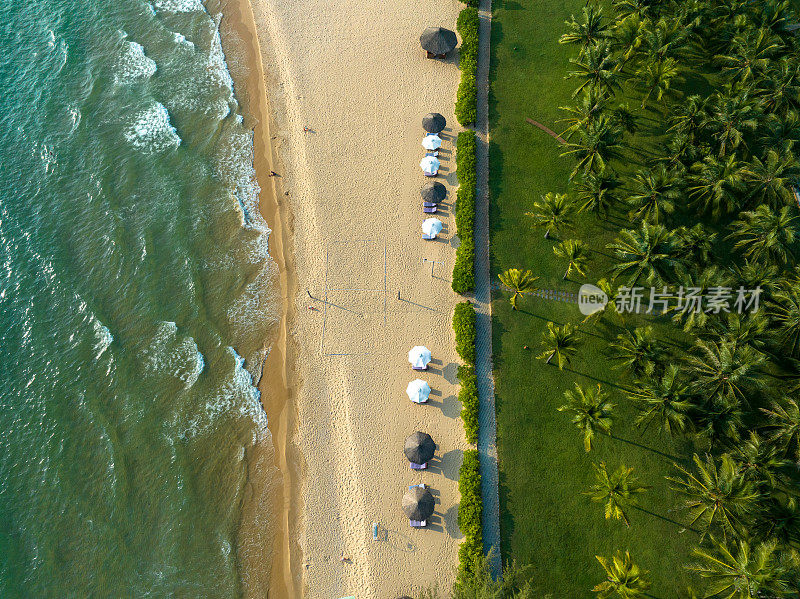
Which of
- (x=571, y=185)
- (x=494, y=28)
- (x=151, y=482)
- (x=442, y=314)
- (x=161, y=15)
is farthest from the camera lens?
(x=161, y=15)

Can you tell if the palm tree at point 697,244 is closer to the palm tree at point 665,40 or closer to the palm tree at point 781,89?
the palm tree at point 781,89

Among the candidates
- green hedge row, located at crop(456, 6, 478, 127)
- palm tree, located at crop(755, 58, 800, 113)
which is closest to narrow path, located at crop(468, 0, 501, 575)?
green hedge row, located at crop(456, 6, 478, 127)

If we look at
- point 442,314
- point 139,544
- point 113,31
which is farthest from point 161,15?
point 139,544

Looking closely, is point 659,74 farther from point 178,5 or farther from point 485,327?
point 178,5

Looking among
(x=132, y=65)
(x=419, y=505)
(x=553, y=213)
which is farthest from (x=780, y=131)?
(x=132, y=65)

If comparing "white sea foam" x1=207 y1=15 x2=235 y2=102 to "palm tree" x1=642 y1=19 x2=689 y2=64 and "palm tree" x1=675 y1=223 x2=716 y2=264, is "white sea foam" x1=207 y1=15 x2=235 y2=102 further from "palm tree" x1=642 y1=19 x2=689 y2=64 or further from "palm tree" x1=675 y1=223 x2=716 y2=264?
"palm tree" x1=675 y1=223 x2=716 y2=264

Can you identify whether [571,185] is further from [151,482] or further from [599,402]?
[151,482]
